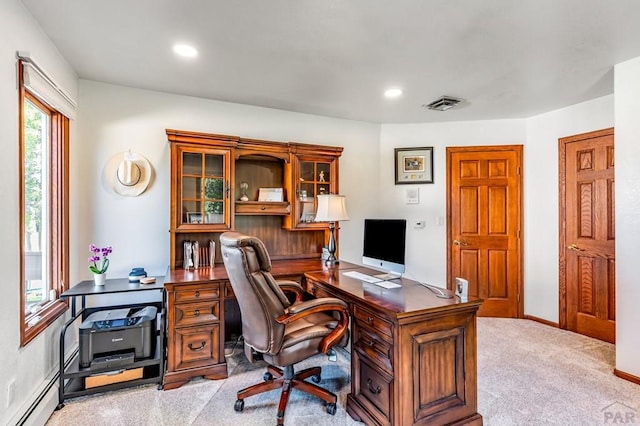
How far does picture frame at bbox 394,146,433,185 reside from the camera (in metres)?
4.27

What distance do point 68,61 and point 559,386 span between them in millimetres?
4415

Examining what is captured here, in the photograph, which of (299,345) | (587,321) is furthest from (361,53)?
(587,321)

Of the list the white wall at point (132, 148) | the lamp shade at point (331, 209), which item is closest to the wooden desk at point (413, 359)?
the lamp shade at point (331, 209)

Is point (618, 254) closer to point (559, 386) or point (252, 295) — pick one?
point (559, 386)

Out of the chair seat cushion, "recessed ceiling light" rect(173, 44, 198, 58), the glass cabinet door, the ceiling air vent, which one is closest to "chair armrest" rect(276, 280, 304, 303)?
the chair seat cushion

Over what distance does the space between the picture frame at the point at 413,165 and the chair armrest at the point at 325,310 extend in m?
2.54

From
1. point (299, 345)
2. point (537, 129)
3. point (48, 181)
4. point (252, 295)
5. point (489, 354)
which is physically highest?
point (537, 129)

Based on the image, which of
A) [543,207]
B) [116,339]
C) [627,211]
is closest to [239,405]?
[116,339]

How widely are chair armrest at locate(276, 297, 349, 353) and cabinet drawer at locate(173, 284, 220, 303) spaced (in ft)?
2.74

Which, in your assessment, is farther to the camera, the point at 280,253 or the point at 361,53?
the point at 280,253

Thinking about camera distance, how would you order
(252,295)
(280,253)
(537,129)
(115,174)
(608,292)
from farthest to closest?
(537,129) → (280,253) → (608,292) → (115,174) → (252,295)

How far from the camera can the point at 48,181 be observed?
252 cm

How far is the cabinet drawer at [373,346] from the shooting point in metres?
1.81

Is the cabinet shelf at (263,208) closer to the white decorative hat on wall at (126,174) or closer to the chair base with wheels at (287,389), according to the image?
the white decorative hat on wall at (126,174)
